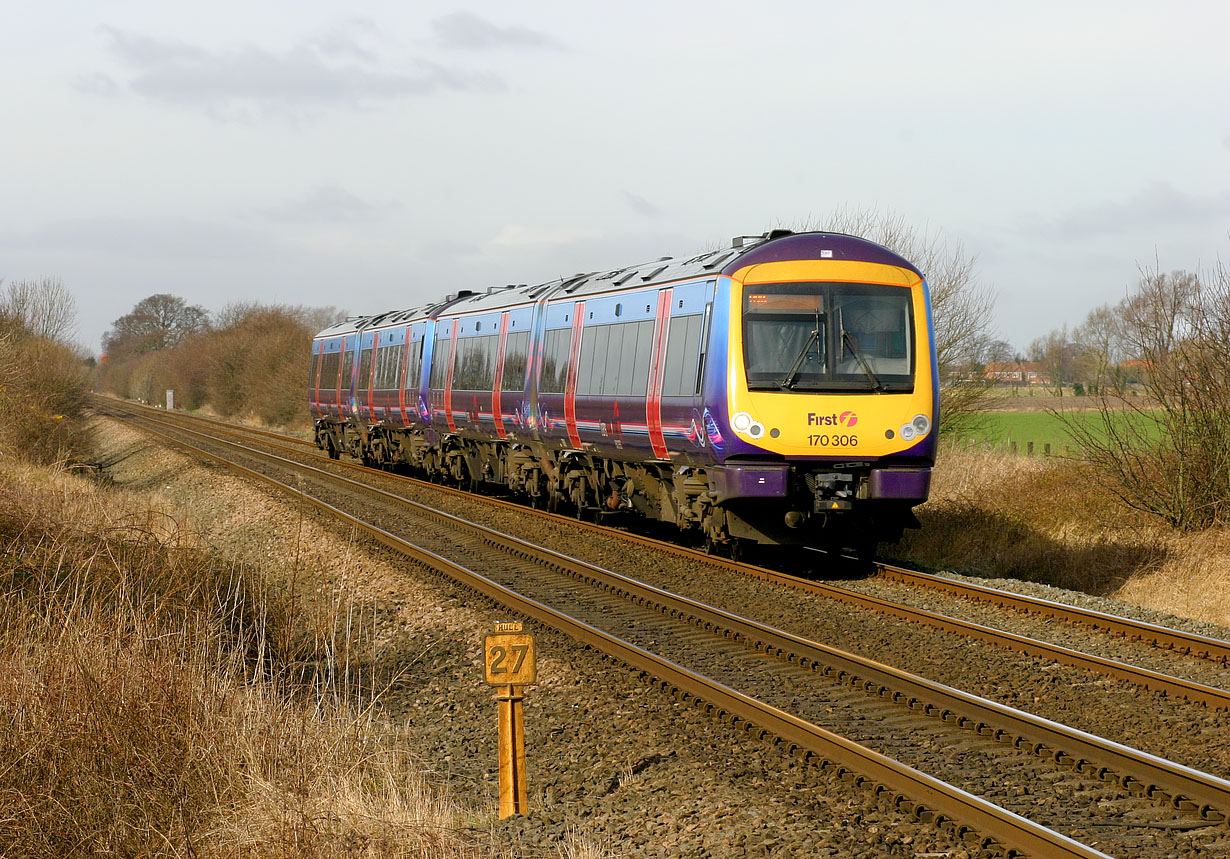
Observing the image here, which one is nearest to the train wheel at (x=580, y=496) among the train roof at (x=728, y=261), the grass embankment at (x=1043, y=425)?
the train roof at (x=728, y=261)

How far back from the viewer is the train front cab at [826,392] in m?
12.0

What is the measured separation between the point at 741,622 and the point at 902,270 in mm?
4666

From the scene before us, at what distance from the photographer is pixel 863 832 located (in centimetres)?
532

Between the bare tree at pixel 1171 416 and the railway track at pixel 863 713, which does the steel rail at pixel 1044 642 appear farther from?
the bare tree at pixel 1171 416

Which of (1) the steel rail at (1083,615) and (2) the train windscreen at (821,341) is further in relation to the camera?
(2) the train windscreen at (821,341)

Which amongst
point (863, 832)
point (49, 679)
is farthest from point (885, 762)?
point (49, 679)

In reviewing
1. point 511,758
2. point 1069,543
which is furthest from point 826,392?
point 511,758

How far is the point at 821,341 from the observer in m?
12.1

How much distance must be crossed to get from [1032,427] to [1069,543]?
29.6m

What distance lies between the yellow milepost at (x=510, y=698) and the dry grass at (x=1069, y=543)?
26.9 ft

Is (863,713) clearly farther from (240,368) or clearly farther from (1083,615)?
(240,368)

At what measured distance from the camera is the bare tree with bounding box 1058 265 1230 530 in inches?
567

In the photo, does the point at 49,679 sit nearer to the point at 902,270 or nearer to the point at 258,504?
the point at 902,270

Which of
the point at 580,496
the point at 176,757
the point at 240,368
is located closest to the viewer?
the point at 176,757
